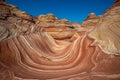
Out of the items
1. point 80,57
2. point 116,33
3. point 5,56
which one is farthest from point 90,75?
point 5,56

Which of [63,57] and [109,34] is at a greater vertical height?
[109,34]

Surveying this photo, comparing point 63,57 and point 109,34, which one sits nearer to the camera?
point 109,34

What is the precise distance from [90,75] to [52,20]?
23.3 m

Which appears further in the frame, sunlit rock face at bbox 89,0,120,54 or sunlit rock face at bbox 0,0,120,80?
sunlit rock face at bbox 89,0,120,54

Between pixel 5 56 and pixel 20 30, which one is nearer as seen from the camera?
pixel 5 56

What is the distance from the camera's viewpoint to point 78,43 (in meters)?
6.40

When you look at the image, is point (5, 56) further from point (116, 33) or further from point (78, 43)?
point (116, 33)

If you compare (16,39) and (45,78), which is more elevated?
(16,39)

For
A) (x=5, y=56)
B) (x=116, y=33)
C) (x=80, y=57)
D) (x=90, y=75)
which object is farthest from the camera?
(x=116, y=33)

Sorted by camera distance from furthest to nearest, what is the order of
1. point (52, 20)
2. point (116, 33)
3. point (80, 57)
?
point (52, 20) < point (116, 33) < point (80, 57)

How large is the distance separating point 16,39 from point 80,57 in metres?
3.13

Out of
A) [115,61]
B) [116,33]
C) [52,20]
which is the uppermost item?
[52,20]

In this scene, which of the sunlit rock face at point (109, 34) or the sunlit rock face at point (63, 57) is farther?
the sunlit rock face at point (109, 34)

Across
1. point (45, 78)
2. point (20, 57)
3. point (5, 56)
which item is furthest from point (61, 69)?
point (5, 56)
